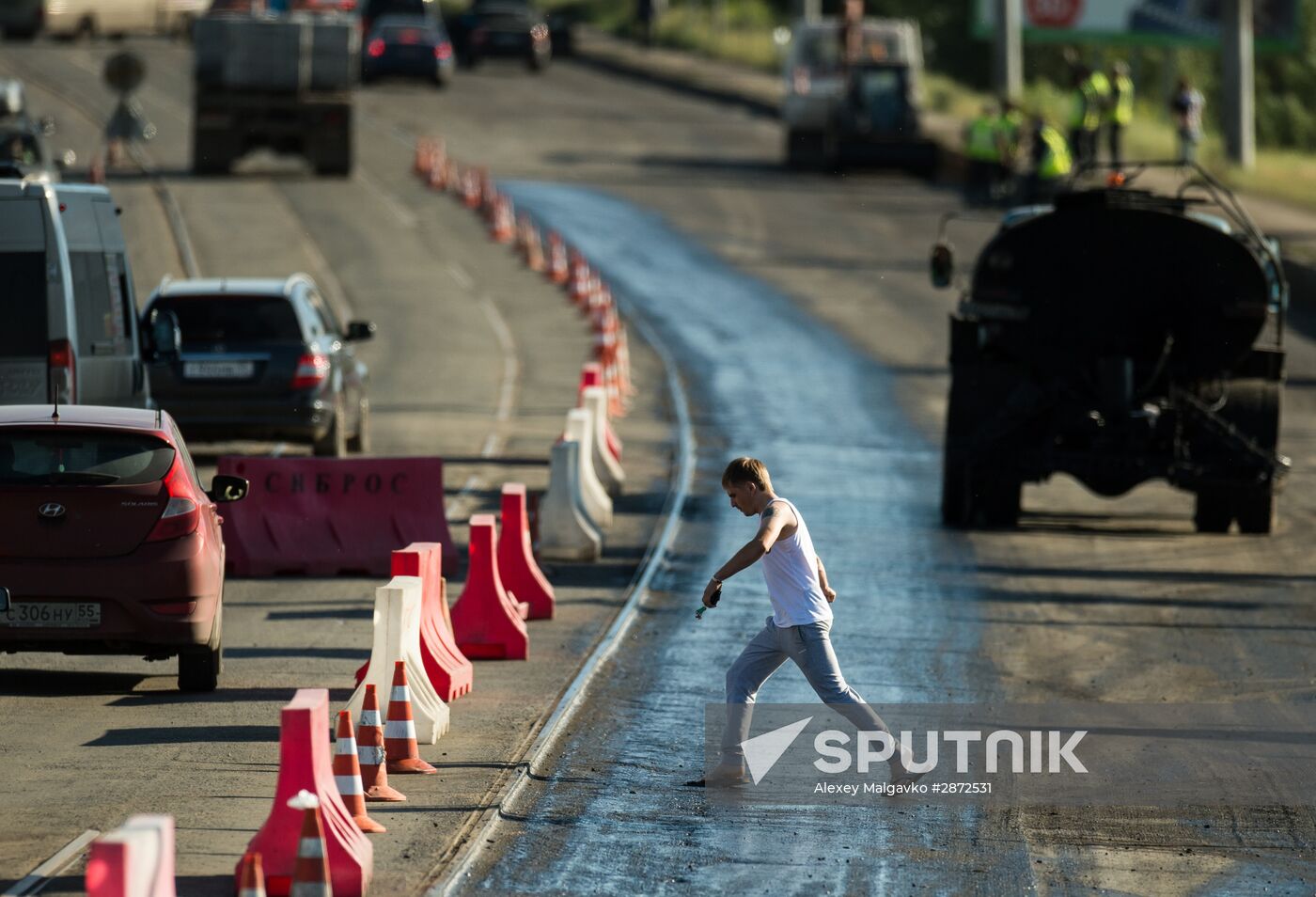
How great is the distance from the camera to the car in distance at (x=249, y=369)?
19859 mm

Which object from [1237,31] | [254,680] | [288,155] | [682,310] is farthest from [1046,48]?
[254,680]

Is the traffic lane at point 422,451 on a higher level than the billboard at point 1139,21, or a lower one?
lower

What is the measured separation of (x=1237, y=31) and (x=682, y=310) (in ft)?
59.1

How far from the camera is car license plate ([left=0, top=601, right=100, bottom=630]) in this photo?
11.3m

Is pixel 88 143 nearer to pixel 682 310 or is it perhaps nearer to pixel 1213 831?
pixel 682 310

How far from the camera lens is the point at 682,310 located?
33.3 m

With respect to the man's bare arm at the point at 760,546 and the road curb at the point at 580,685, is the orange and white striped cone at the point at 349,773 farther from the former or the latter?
the man's bare arm at the point at 760,546

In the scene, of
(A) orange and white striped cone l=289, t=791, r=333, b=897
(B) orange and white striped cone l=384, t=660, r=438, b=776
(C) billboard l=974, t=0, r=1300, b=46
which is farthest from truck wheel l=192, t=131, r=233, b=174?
(A) orange and white striped cone l=289, t=791, r=333, b=897

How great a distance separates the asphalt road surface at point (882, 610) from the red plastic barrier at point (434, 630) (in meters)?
0.74

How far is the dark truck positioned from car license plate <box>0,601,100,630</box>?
31458mm

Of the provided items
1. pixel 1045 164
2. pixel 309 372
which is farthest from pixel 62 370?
pixel 1045 164

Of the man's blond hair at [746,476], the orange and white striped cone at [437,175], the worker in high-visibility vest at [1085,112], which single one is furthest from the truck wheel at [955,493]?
the orange and white striped cone at [437,175]

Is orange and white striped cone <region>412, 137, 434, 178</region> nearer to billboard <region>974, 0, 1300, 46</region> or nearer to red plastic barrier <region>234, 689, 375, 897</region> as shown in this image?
billboard <region>974, 0, 1300, 46</region>

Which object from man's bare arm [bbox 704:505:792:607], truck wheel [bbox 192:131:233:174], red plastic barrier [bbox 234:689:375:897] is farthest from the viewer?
truck wheel [bbox 192:131:233:174]
